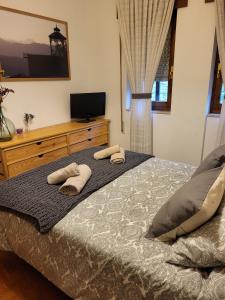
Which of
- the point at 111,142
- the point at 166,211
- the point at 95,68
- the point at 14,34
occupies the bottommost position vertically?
the point at 111,142

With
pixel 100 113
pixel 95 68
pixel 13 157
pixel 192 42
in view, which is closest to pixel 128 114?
pixel 100 113

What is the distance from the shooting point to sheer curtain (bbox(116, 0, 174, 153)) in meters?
2.74

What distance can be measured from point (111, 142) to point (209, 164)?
2.45m

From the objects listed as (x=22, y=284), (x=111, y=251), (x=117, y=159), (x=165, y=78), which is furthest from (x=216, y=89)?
(x=22, y=284)

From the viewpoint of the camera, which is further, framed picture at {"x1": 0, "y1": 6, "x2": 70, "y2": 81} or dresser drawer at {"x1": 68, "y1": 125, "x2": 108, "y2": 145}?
dresser drawer at {"x1": 68, "y1": 125, "x2": 108, "y2": 145}

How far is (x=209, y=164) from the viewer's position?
143 cm

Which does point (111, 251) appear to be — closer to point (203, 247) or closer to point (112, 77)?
Result: point (203, 247)

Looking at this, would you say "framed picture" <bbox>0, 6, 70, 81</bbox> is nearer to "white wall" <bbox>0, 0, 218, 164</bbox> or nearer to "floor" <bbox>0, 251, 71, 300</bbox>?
"white wall" <bbox>0, 0, 218, 164</bbox>

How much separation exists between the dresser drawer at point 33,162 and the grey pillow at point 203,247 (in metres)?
1.85

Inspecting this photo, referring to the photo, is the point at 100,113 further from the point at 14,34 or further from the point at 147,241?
the point at 147,241

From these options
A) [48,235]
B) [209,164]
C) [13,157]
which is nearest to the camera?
[48,235]

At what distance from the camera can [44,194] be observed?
149cm

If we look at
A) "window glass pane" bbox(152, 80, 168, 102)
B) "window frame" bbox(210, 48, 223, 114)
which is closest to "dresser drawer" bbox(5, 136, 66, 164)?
"window glass pane" bbox(152, 80, 168, 102)

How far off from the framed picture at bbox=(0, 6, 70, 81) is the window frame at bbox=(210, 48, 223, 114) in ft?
6.67
